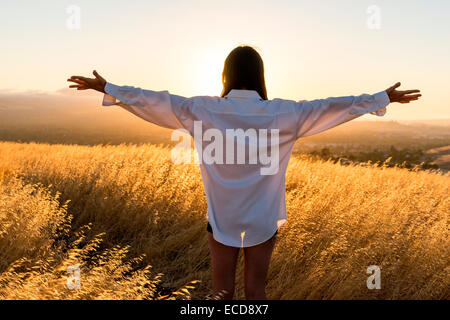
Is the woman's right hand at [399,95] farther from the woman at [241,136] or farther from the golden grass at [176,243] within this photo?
the golden grass at [176,243]

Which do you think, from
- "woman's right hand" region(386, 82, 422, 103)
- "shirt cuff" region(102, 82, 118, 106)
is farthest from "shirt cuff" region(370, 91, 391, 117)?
"shirt cuff" region(102, 82, 118, 106)

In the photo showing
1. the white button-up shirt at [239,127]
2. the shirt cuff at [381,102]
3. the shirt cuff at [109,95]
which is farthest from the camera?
the shirt cuff at [381,102]

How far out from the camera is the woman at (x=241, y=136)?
5.99 feet

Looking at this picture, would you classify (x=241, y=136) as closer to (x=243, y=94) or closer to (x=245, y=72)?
(x=243, y=94)

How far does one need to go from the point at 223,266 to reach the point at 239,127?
775mm

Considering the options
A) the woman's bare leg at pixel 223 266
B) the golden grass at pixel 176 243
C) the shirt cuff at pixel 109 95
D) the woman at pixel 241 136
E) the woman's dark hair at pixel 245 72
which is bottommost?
the golden grass at pixel 176 243

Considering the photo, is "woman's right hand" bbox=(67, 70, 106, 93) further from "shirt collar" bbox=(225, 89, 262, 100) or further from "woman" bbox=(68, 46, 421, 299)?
"shirt collar" bbox=(225, 89, 262, 100)

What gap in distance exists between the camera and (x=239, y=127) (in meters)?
1.82

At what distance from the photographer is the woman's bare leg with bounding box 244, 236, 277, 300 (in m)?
1.95

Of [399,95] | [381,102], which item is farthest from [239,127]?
[399,95]

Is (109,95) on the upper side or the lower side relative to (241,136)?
upper

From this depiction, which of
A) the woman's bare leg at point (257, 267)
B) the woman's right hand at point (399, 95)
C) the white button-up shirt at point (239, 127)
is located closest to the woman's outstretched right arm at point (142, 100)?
the white button-up shirt at point (239, 127)

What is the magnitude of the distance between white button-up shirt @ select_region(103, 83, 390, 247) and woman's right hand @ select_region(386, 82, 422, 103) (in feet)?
1.29
